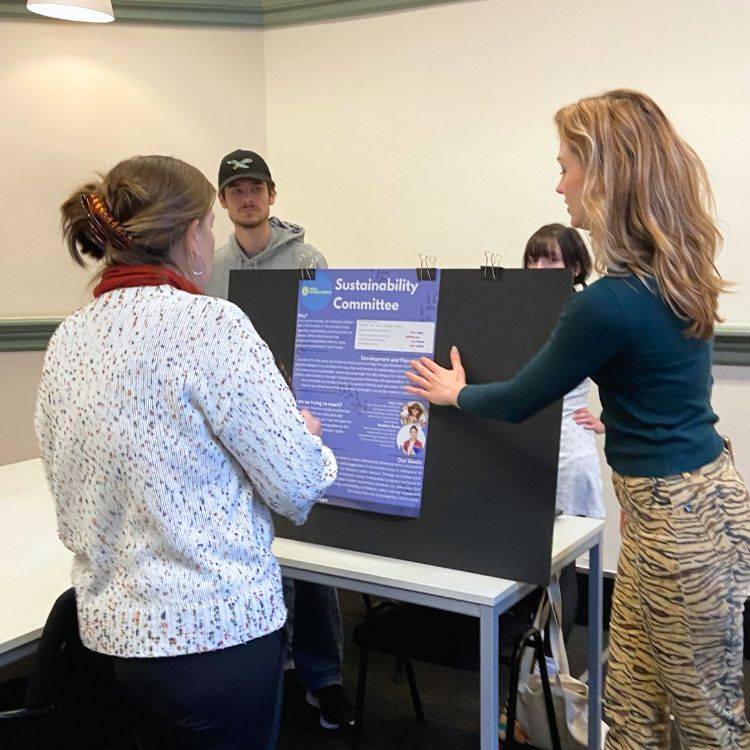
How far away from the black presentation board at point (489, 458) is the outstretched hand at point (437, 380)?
0.02 meters

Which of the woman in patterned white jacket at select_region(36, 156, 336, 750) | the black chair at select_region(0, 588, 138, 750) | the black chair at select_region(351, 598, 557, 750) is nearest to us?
the woman in patterned white jacket at select_region(36, 156, 336, 750)

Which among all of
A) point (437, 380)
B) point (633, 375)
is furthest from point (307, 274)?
point (633, 375)

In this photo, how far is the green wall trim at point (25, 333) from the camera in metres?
3.86

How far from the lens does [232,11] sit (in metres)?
4.08

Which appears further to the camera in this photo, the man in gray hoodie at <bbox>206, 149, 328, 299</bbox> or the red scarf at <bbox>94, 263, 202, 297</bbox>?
the man in gray hoodie at <bbox>206, 149, 328, 299</bbox>

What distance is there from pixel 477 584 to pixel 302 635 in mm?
1196

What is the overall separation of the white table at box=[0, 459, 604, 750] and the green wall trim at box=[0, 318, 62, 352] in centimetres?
169

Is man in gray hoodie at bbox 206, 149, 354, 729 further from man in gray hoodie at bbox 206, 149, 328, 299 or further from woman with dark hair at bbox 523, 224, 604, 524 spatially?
woman with dark hair at bbox 523, 224, 604, 524

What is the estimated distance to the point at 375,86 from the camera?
12.6ft

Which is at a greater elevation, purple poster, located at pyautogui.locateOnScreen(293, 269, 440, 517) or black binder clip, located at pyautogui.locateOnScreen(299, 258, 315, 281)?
black binder clip, located at pyautogui.locateOnScreen(299, 258, 315, 281)

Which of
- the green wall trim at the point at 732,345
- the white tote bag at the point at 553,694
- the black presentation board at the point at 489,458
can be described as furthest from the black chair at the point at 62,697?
the green wall trim at the point at 732,345

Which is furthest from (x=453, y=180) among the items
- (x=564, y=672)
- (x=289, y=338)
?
(x=564, y=672)

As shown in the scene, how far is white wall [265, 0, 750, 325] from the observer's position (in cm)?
307

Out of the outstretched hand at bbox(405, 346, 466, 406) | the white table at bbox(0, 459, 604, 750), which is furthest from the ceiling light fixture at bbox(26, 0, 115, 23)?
the outstretched hand at bbox(405, 346, 466, 406)
